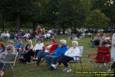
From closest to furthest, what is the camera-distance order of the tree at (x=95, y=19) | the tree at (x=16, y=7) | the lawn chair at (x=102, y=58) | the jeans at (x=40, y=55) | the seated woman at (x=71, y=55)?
the lawn chair at (x=102, y=58) → the seated woman at (x=71, y=55) → the jeans at (x=40, y=55) → the tree at (x=16, y=7) → the tree at (x=95, y=19)

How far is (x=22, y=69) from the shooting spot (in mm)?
15352

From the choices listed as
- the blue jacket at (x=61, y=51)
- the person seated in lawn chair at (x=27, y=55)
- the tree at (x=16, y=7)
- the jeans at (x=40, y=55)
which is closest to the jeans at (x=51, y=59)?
the blue jacket at (x=61, y=51)

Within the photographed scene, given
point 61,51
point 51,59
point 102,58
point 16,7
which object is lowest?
point 51,59

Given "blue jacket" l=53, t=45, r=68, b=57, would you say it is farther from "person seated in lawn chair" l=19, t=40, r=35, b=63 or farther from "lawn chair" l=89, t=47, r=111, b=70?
"person seated in lawn chair" l=19, t=40, r=35, b=63

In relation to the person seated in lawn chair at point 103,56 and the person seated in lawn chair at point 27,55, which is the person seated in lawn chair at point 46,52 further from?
the person seated in lawn chair at point 103,56

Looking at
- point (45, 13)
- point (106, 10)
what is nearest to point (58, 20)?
point (45, 13)

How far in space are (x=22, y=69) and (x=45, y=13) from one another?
55347 millimetres

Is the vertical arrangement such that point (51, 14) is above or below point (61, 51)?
above

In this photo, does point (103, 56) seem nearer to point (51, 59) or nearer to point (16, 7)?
point (51, 59)

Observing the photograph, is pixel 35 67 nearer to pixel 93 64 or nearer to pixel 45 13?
pixel 93 64

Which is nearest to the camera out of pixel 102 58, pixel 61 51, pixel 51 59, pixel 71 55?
pixel 102 58

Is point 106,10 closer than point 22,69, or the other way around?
point 22,69

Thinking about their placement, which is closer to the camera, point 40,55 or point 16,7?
point 40,55

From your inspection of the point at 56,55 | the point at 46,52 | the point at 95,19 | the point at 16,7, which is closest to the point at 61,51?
the point at 56,55
